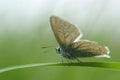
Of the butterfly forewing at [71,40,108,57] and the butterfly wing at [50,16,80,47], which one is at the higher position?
the butterfly wing at [50,16,80,47]

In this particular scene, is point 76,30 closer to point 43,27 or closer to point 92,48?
point 92,48

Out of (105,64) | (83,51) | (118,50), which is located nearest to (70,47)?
(83,51)

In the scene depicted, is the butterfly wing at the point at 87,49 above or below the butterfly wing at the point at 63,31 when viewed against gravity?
below

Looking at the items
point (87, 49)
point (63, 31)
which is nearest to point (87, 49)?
point (87, 49)

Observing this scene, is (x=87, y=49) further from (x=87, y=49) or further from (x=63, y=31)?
(x=63, y=31)

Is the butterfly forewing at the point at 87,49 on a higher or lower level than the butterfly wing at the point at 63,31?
lower

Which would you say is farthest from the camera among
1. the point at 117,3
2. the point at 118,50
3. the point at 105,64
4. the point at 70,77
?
the point at 117,3
